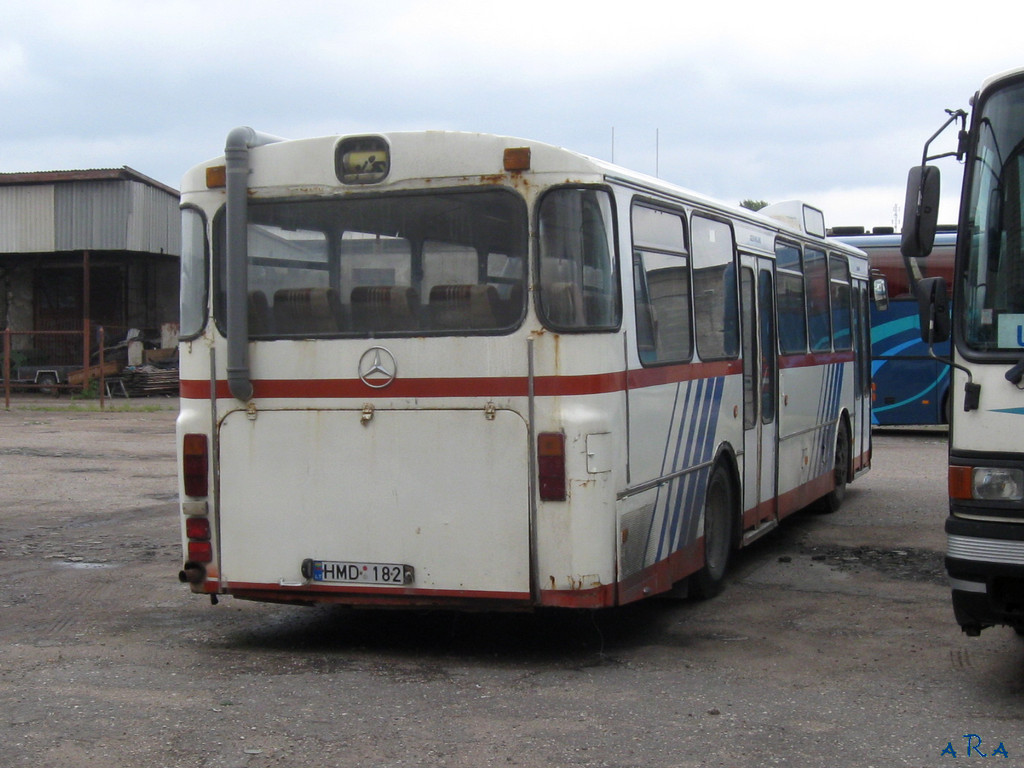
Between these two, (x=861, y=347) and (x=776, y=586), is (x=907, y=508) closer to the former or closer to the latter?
(x=861, y=347)

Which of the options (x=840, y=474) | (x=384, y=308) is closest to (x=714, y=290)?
(x=384, y=308)

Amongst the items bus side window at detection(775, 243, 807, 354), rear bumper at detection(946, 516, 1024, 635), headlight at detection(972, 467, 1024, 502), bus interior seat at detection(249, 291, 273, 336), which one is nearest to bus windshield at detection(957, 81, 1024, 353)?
headlight at detection(972, 467, 1024, 502)

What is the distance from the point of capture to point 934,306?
21.2 ft

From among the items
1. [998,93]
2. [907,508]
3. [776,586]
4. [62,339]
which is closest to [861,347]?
[907,508]

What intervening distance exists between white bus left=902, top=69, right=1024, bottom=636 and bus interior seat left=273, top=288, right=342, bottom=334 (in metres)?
3.14

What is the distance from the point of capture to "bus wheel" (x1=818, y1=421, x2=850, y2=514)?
1388cm

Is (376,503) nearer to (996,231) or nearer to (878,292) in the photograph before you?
(996,231)

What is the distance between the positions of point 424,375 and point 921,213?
8.99 feet

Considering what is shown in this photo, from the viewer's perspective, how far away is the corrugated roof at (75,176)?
35000mm

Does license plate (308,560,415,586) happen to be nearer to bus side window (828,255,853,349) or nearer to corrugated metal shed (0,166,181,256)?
bus side window (828,255,853,349)

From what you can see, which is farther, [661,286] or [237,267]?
[661,286]

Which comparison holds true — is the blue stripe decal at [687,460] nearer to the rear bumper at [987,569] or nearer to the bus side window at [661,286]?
the bus side window at [661,286]

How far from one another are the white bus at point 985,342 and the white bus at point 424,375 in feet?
5.84

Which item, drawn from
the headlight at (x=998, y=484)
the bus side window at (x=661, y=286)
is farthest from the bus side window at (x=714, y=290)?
the headlight at (x=998, y=484)
